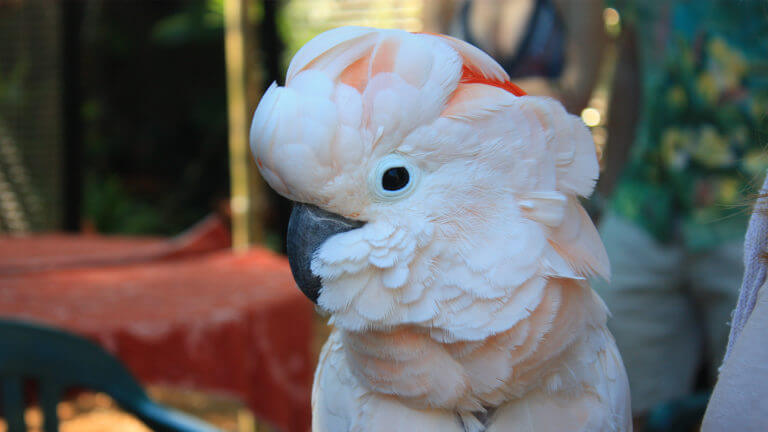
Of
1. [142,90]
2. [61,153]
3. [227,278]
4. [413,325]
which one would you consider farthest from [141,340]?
[142,90]

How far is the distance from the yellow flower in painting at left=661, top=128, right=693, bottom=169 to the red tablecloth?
0.88 metres

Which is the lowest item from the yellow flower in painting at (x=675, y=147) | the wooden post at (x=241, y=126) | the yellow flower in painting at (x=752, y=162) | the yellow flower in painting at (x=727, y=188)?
the wooden post at (x=241, y=126)

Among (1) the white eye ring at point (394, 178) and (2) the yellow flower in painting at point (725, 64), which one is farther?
(2) the yellow flower in painting at point (725, 64)

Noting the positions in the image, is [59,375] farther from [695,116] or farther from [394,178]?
[695,116]

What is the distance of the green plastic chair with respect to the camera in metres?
1.21

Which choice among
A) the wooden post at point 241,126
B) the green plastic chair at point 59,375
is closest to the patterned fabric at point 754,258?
the green plastic chair at point 59,375

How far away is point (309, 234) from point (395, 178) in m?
0.10

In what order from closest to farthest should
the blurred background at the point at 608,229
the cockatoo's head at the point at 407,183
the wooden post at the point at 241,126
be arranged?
the cockatoo's head at the point at 407,183, the blurred background at the point at 608,229, the wooden post at the point at 241,126

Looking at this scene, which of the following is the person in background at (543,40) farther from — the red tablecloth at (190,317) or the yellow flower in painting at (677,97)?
the red tablecloth at (190,317)

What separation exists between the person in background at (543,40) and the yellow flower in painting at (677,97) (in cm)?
15

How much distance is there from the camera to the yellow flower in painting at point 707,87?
4.12 feet

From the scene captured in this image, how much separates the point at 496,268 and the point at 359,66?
225mm

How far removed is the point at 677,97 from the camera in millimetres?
1304

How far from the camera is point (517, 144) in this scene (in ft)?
2.11
